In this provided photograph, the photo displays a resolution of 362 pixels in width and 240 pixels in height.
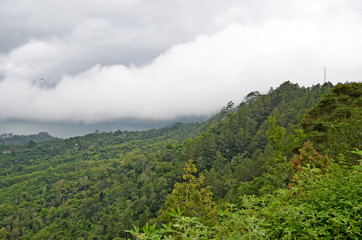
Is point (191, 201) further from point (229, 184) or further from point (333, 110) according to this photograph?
point (229, 184)

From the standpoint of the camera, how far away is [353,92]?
18250 millimetres

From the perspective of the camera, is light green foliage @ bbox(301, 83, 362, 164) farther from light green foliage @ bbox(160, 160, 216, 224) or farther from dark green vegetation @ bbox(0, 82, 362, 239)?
light green foliage @ bbox(160, 160, 216, 224)

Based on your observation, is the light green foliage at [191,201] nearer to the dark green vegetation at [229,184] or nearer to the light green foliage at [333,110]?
the dark green vegetation at [229,184]

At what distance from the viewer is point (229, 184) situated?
3472cm

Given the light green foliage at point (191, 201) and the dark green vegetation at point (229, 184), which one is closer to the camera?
the dark green vegetation at point (229, 184)

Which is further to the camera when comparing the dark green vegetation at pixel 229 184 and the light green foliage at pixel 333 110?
the light green foliage at pixel 333 110

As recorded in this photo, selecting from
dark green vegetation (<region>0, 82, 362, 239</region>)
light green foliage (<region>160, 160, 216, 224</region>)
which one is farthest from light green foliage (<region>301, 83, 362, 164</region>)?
light green foliage (<region>160, 160, 216, 224</region>)

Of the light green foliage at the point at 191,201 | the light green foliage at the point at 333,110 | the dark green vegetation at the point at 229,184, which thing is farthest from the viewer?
the light green foliage at the point at 333,110

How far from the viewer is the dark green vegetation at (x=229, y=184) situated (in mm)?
3385

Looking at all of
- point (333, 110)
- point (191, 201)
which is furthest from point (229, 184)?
point (191, 201)

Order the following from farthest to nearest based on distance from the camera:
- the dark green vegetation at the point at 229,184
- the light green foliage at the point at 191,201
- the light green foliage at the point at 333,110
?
the light green foliage at the point at 333,110 → the light green foliage at the point at 191,201 → the dark green vegetation at the point at 229,184

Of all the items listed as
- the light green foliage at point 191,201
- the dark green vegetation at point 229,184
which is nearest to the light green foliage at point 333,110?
the dark green vegetation at point 229,184

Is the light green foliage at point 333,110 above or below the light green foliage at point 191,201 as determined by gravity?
above

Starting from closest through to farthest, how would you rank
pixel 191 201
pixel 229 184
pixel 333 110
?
pixel 191 201 < pixel 333 110 < pixel 229 184
